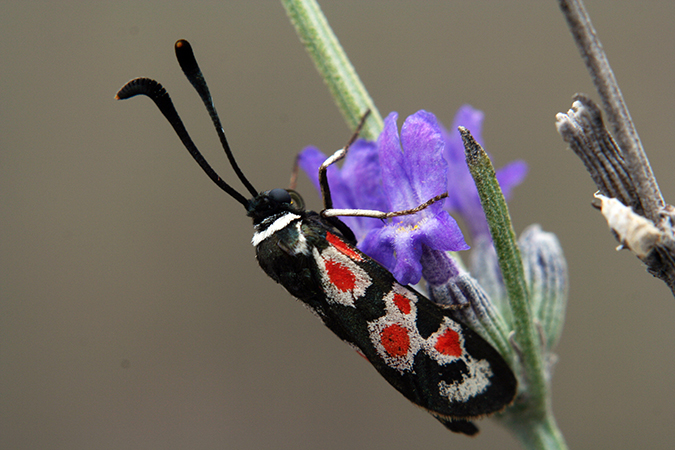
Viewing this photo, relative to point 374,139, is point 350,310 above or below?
below

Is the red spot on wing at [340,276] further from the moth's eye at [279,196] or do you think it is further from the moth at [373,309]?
the moth's eye at [279,196]

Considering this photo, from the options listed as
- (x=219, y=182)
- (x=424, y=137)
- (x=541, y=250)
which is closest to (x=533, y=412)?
(x=541, y=250)

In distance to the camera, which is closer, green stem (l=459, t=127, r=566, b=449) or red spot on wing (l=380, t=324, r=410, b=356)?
green stem (l=459, t=127, r=566, b=449)

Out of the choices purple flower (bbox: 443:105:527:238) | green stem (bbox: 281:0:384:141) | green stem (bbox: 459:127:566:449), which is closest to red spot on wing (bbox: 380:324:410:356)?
green stem (bbox: 459:127:566:449)

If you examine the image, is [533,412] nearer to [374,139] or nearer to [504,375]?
[504,375]

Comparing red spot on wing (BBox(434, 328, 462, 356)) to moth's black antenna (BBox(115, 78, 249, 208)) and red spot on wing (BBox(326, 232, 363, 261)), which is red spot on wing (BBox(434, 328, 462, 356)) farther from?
moth's black antenna (BBox(115, 78, 249, 208))

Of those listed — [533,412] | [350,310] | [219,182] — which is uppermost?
[219,182]
